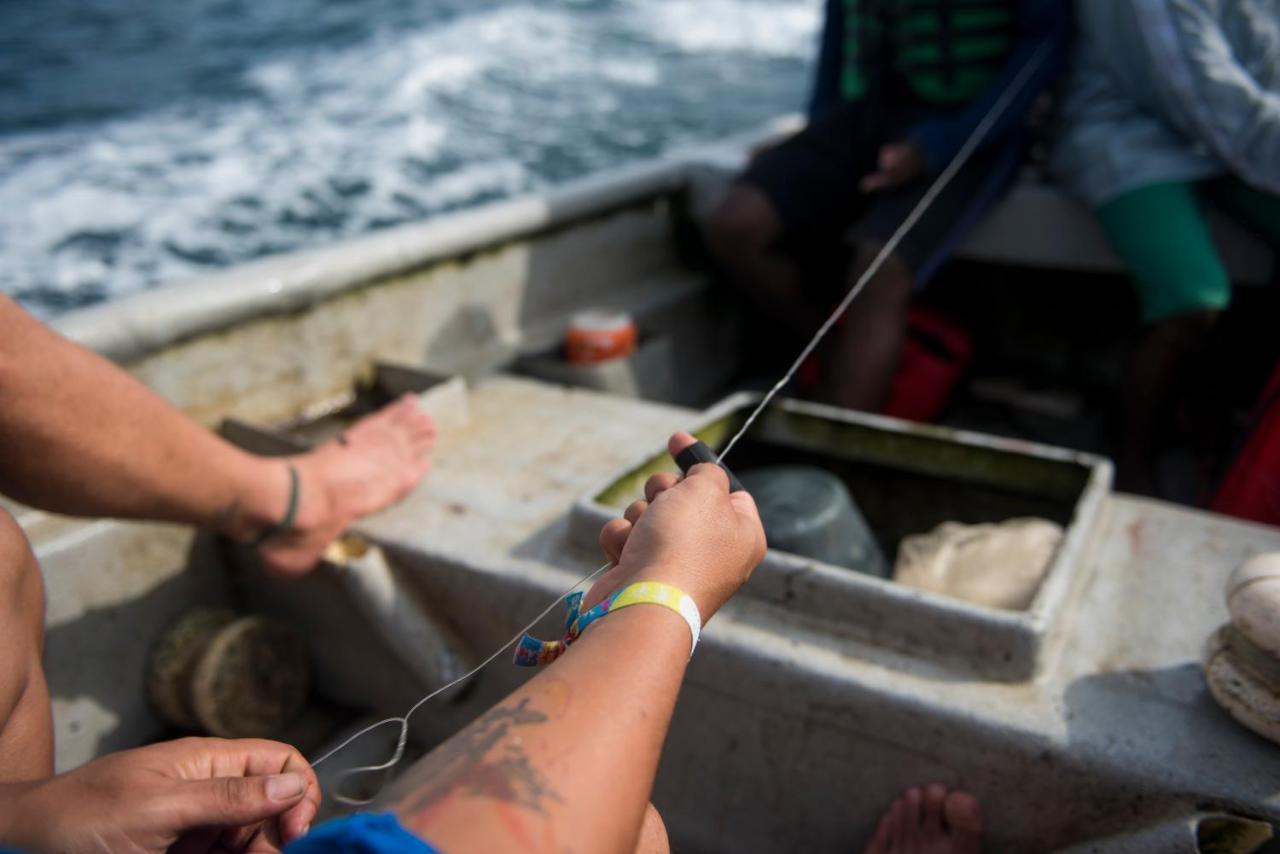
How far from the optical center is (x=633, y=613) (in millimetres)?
709

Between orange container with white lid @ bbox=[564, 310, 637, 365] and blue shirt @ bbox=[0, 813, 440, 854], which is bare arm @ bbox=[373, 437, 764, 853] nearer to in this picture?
blue shirt @ bbox=[0, 813, 440, 854]

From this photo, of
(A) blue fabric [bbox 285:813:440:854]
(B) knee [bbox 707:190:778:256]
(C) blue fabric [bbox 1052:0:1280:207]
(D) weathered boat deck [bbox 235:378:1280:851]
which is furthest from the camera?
(B) knee [bbox 707:190:778:256]

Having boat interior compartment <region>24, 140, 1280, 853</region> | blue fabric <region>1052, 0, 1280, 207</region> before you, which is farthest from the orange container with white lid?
blue fabric <region>1052, 0, 1280, 207</region>

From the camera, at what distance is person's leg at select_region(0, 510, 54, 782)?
2.90 feet

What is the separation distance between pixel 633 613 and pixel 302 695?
1202 millimetres

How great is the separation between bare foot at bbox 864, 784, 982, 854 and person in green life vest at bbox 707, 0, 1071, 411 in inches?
42.3

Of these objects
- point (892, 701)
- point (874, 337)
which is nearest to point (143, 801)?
point (892, 701)

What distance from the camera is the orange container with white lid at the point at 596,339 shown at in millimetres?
2240

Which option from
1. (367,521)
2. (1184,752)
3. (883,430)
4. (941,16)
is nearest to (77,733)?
(367,521)

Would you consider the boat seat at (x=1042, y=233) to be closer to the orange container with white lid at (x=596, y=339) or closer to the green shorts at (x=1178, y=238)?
the green shorts at (x=1178, y=238)

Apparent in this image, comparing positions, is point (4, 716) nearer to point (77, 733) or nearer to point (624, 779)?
point (624, 779)

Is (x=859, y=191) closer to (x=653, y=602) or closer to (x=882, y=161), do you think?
(x=882, y=161)

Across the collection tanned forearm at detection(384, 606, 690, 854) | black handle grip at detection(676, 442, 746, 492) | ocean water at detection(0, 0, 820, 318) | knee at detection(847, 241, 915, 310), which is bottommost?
ocean water at detection(0, 0, 820, 318)

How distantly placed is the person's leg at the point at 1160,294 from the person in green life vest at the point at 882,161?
0.36 metres
